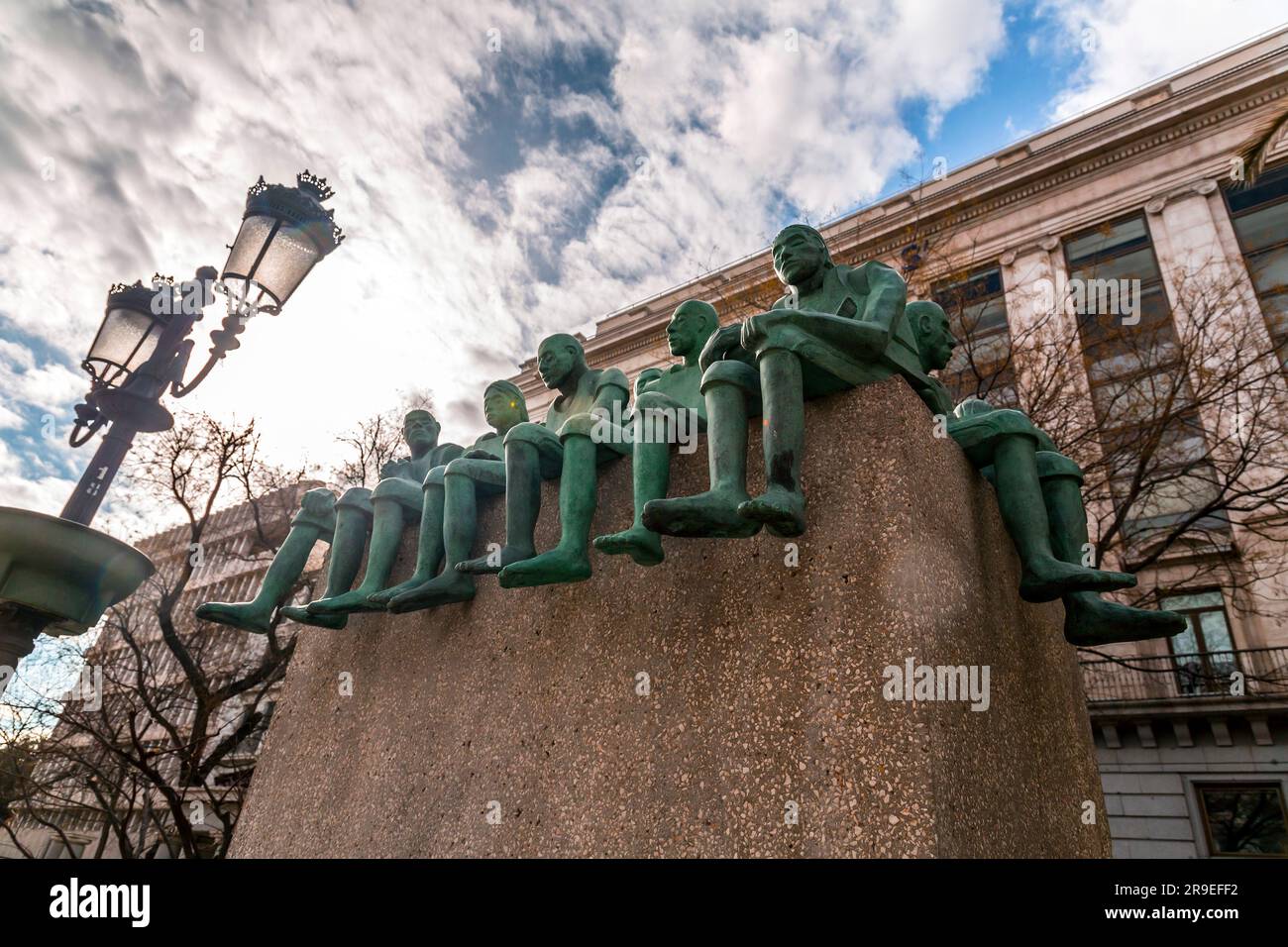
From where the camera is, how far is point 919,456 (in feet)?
7.95

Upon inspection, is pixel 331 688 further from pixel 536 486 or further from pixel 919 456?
pixel 919 456

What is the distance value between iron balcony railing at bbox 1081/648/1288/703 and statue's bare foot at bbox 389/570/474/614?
1334 centimetres

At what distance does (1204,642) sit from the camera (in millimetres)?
15508

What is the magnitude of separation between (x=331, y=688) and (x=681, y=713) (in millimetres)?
2013

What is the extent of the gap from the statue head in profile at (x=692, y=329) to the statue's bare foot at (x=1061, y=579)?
1593mm

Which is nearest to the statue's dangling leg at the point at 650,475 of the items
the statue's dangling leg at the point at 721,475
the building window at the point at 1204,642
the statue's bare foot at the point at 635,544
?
the statue's bare foot at the point at 635,544

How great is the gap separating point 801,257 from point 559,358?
1.22 metres

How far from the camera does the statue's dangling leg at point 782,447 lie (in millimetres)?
1987

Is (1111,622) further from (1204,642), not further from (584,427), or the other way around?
(1204,642)

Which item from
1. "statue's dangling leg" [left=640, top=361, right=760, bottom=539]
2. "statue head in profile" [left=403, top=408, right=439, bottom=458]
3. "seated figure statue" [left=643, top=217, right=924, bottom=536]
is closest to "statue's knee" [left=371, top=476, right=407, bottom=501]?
"statue head in profile" [left=403, top=408, right=439, bottom=458]

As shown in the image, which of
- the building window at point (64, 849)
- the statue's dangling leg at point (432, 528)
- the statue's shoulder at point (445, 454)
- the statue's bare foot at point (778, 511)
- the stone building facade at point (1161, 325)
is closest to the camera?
the statue's bare foot at point (778, 511)

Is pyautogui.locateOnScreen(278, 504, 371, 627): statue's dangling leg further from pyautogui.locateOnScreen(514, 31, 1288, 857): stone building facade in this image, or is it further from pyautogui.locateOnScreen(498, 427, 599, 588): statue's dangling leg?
pyautogui.locateOnScreen(514, 31, 1288, 857): stone building facade

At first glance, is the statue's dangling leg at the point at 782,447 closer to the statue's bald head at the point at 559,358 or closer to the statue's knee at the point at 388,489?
the statue's bald head at the point at 559,358
